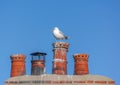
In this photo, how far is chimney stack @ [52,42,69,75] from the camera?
246 feet

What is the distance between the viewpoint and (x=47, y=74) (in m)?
73.4

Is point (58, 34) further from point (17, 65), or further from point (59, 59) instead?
point (17, 65)

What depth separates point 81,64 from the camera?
75.6 meters

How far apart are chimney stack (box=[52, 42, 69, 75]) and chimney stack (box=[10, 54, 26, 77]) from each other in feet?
21.2

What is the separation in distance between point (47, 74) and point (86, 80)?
712cm

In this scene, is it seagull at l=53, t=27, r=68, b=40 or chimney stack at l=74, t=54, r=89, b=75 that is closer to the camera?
chimney stack at l=74, t=54, r=89, b=75

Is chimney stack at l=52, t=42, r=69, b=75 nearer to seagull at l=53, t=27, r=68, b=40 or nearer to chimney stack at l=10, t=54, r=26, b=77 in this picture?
seagull at l=53, t=27, r=68, b=40

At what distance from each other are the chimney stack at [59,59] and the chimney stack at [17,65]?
6.46 meters

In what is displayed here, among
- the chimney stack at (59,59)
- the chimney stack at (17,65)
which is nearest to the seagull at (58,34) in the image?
the chimney stack at (59,59)

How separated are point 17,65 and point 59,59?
838cm

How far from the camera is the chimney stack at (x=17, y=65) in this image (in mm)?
77438

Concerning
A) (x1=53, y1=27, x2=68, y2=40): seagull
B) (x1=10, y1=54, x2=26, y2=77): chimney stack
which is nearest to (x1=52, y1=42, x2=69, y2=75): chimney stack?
(x1=53, y1=27, x2=68, y2=40): seagull

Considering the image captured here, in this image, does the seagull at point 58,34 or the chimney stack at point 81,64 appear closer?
the chimney stack at point 81,64

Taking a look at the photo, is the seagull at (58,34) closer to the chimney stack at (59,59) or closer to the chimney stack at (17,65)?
the chimney stack at (59,59)
